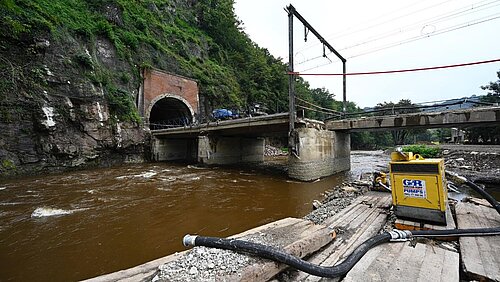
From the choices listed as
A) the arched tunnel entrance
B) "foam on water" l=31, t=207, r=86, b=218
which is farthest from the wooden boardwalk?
the arched tunnel entrance

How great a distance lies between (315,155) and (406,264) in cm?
902

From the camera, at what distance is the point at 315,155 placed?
36.2ft

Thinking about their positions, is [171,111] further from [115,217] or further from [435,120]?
[435,120]

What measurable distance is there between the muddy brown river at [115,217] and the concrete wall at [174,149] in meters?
9.61

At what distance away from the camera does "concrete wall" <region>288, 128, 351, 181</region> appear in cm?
1068

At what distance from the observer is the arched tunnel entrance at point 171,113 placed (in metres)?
25.3

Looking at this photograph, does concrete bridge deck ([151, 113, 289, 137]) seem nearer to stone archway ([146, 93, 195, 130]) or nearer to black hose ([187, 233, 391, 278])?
stone archway ([146, 93, 195, 130])

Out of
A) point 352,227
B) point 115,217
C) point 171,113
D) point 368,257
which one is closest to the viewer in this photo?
point 368,257

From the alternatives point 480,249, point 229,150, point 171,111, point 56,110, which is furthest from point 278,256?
point 171,111

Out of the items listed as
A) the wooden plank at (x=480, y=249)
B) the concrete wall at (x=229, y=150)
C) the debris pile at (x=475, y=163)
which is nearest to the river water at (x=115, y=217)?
the wooden plank at (x=480, y=249)

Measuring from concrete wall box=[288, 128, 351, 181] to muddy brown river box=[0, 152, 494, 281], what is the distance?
725 mm

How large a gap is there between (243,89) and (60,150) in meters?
24.4

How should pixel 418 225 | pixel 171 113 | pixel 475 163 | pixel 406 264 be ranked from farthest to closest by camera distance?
pixel 171 113
pixel 475 163
pixel 418 225
pixel 406 264

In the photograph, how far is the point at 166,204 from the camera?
23.5 ft
